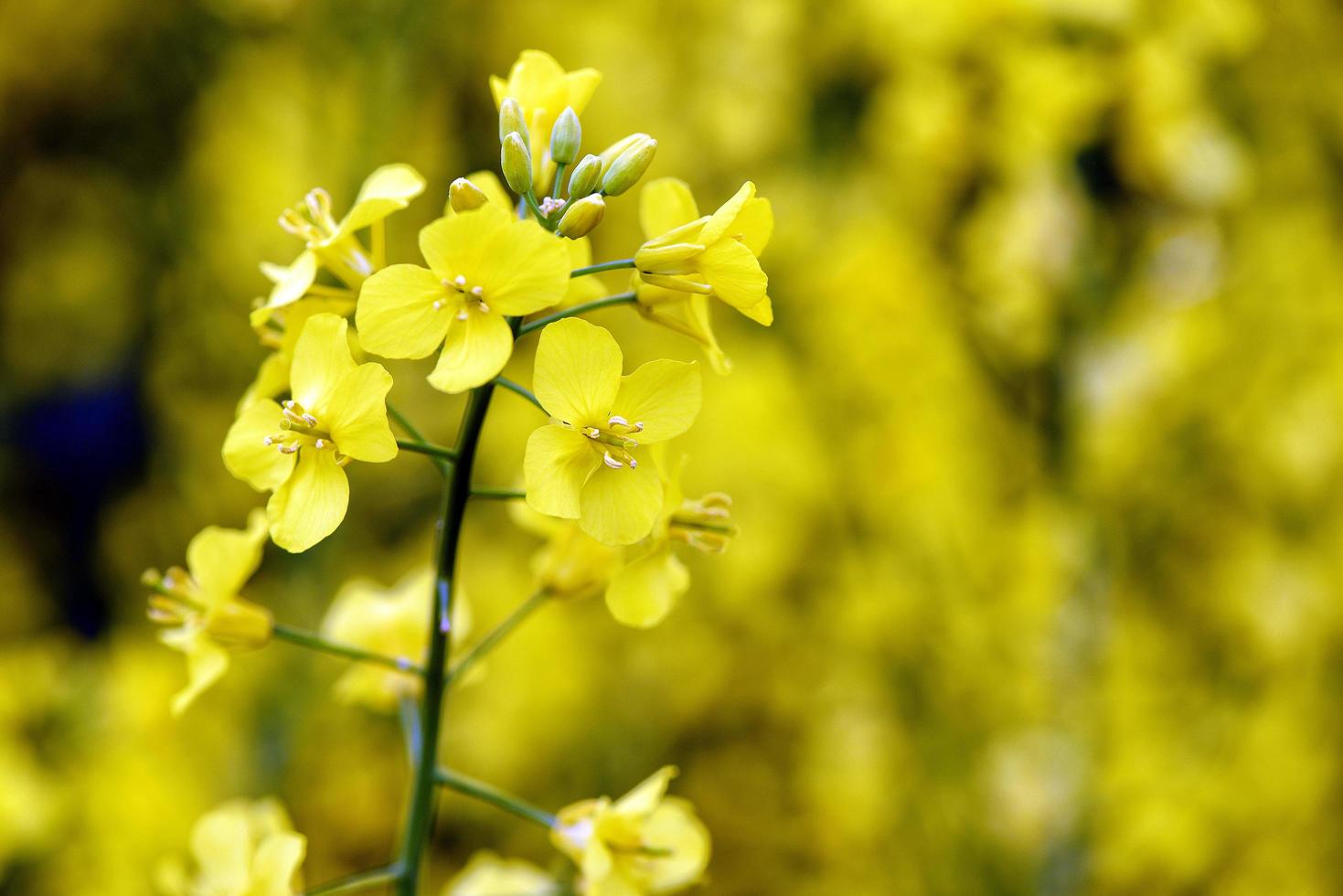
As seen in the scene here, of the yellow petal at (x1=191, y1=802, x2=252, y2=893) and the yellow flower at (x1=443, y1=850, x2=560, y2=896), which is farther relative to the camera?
the yellow flower at (x1=443, y1=850, x2=560, y2=896)

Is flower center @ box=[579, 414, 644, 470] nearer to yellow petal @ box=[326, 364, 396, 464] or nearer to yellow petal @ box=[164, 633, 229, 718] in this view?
yellow petal @ box=[326, 364, 396, 464]

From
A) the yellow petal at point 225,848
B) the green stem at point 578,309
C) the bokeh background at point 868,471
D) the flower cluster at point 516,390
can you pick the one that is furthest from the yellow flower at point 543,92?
the bokeh background at point 868,471

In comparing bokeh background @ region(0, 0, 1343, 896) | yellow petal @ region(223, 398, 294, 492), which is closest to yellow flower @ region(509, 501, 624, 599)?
yellow petal @ region(223, 398, 294, 492)

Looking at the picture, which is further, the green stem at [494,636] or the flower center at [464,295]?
the green stem at [494,636]

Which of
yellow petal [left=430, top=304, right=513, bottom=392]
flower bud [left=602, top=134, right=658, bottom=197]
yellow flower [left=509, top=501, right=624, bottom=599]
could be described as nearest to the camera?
yellow petal [left=430, top=304, right=513, bottom=392]

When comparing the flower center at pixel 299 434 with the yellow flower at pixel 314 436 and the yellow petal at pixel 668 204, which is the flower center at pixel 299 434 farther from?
the yellow petal at pixel 668 204

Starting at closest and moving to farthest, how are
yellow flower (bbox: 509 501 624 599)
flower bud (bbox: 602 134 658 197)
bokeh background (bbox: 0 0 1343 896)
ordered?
flower bud (bbox: 602 134 658 197) < yellow flower (bbox: 509 501 624 599) < bokeh background (bbox: 0 0 1343 896)
